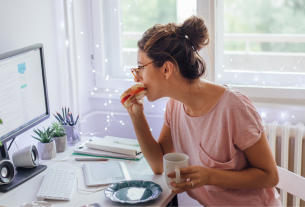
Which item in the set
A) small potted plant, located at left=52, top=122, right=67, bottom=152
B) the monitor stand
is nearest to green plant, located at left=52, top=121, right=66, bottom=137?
small potted plant, located at left=52, top=122, right=67, bottom=152

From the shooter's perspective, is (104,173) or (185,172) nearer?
(185,172)

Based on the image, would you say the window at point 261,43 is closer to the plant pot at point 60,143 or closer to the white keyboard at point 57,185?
the plant pot at point 60,143

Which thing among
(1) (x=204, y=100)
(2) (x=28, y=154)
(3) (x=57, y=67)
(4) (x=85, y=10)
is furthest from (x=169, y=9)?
(2) (x=28, y=154)

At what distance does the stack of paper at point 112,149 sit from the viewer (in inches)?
56.1

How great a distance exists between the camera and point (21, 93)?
4.23ft

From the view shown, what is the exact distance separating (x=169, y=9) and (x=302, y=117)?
0.94 metres

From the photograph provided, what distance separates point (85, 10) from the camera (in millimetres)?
1914

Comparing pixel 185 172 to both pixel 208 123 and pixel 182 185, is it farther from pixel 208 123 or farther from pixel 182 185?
pixel 208 123

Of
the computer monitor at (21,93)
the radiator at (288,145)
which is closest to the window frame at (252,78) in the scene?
the radiator at (288,145)

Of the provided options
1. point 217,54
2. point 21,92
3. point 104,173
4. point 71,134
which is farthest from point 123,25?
point 104,173

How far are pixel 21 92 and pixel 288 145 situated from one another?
1.28 m

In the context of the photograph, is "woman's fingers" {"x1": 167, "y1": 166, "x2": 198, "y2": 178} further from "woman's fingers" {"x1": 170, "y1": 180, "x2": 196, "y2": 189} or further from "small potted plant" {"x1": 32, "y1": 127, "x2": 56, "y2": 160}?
"small potted plant" {"x1": 32, "y1": 127, "x2": 56, "y2": 160}

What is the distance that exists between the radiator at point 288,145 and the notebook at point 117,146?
0.68m

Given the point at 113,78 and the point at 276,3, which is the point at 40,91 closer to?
the point at 113,78
